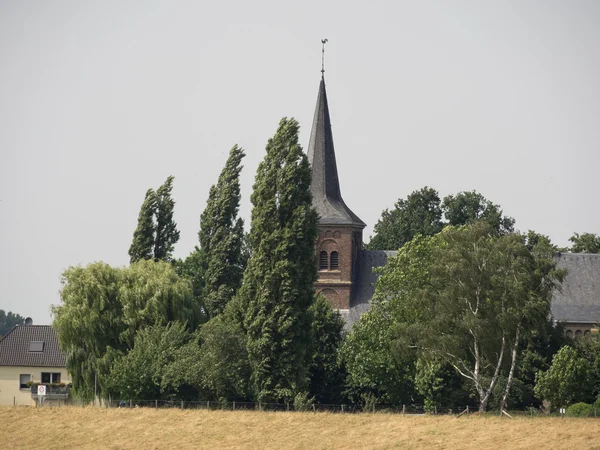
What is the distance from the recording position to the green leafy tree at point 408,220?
335 ft

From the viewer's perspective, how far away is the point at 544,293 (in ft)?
191

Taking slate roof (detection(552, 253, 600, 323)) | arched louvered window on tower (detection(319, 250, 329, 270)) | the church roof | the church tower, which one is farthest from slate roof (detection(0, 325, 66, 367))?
slate roof (detection(552, 253, 600, 323))

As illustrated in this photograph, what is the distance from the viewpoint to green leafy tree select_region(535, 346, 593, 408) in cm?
6150

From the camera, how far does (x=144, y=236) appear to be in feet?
233

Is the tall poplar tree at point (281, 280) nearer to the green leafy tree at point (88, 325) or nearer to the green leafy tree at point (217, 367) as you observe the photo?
the green leafy tree at point (217, 367)

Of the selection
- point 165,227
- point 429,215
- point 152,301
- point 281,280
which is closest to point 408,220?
point 429,215

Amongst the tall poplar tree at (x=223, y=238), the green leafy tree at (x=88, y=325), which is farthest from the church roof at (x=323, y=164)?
the green leafy tree at (x=88, y=325)

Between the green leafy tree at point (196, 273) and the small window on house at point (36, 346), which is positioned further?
the small window on house at point (36, 346)

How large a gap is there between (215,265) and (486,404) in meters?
17.1

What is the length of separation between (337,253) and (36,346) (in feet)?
71.8

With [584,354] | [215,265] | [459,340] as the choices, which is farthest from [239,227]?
[584,354]

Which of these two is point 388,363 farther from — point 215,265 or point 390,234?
point 390,234

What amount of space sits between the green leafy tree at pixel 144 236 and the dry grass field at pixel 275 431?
17374mm

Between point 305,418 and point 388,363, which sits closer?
point 305,418
